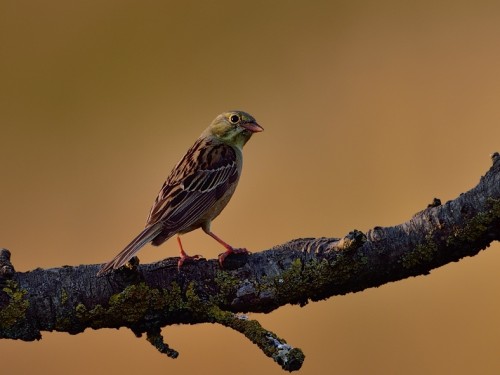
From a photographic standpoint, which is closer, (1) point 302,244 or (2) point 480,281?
(1) point 302,244

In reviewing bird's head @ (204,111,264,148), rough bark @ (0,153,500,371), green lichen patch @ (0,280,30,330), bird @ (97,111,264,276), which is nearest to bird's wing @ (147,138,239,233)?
bird @ (97,111,264,276)

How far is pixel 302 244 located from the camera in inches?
206

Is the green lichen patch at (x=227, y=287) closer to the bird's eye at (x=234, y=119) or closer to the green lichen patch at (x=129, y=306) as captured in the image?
the green lichen patch at (x=129, y=306)

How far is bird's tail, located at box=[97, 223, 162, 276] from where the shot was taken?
5.12m

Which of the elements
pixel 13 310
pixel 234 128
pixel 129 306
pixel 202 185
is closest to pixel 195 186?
pixel 202 185

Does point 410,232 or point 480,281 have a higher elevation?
point 480,281

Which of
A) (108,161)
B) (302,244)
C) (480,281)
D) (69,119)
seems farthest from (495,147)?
(302,244)

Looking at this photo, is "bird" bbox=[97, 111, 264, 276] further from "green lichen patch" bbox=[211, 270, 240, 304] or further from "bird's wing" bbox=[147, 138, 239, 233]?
"green lichen patch" bbox=[211, 270, 240, 304]

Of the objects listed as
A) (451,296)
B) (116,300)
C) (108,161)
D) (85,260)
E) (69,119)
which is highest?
(69,119)

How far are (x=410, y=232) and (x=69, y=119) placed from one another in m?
9.68

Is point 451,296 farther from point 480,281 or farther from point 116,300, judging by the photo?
point 116,300

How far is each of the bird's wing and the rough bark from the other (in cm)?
116

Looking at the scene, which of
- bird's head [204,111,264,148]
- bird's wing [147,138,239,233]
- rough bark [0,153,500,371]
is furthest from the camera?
bird's head [204,111,264,148]

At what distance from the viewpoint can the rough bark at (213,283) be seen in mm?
4969
